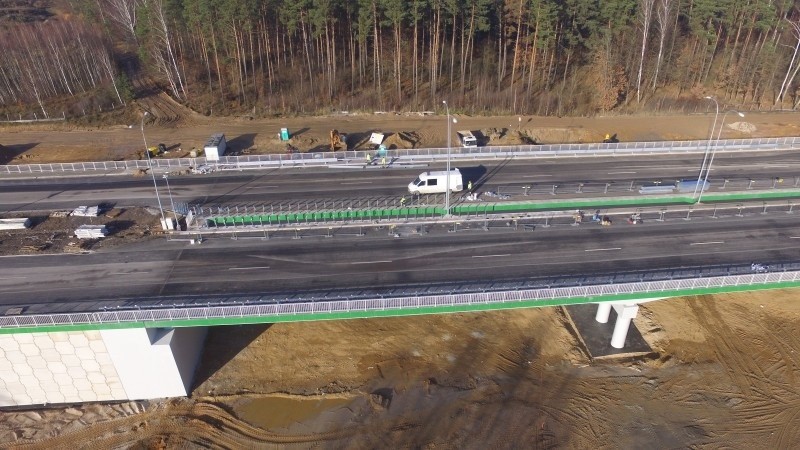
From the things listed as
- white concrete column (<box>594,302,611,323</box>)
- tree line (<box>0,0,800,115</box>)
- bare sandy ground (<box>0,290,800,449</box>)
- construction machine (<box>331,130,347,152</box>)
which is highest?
tree line (<box>0,0,800,115</box>)

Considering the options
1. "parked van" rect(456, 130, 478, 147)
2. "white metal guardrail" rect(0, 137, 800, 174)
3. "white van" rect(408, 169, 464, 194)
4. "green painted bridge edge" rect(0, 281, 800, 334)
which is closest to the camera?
"green painted bridge edge" rect(0, 281, 800, 334)

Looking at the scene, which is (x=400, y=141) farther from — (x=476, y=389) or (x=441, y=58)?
(x=476, y=389)

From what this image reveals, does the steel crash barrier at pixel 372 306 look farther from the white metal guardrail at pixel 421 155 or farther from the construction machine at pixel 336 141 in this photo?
the construction machine at pixel 336 141

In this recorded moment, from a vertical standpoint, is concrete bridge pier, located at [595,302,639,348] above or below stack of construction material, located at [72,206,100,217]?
below

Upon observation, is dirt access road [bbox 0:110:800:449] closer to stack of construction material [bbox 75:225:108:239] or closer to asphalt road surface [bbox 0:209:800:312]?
asphalt road surface [bbox 0:209:800:312]

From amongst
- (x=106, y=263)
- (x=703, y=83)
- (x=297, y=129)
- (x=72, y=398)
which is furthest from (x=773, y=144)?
(x=72, y=398)

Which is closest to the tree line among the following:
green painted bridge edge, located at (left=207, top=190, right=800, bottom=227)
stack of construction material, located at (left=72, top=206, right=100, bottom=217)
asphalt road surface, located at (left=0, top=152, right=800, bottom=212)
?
asphalt road surface, located at (left=0, top=152, right=800, bottom=212)
